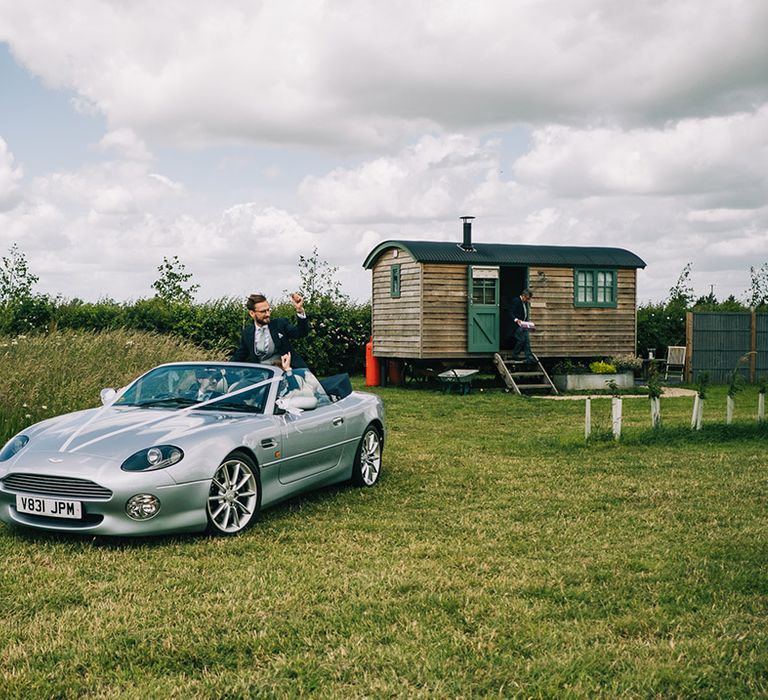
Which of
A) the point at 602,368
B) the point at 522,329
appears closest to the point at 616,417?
the point at 522,329

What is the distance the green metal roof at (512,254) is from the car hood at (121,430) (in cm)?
1609

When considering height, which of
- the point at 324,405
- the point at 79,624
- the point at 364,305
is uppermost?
the point at 364,305

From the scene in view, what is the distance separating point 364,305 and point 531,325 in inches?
271

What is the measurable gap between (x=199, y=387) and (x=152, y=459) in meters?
1.41

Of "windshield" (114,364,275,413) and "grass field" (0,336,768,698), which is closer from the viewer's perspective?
"grass field" (0,336,768,698)

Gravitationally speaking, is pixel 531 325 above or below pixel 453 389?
above

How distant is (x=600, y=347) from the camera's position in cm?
2536

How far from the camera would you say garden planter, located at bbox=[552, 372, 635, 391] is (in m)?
23.4

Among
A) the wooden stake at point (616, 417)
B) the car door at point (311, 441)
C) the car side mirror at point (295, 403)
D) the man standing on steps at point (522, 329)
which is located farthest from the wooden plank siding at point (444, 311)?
the car side mirror at point (295, 403)

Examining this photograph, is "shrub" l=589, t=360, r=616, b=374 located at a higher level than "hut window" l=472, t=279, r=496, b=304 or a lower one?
lower

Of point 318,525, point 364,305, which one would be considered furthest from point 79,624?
point 364,305

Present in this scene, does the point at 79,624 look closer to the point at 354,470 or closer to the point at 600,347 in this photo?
the point at 354,470

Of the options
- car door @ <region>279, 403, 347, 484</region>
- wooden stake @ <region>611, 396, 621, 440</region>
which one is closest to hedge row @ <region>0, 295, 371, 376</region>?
wooden stake @ <region>611, 396, 621, 440</region>

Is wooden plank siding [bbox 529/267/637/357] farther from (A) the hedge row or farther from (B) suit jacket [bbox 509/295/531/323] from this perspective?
(A) the hedge row
